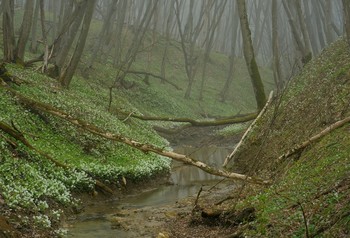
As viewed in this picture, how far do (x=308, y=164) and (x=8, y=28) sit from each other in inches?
521

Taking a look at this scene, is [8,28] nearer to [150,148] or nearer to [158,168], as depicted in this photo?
[158,168]

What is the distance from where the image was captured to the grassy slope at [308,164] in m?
5.71

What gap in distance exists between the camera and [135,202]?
37.7ft

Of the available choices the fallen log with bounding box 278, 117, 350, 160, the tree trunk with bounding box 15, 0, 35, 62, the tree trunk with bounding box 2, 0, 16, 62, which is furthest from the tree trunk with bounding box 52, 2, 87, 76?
the fallen log with bounding box 278, 117, 350, 160

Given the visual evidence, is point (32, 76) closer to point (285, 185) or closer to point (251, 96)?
point (285, 185)

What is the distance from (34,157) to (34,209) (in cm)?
241

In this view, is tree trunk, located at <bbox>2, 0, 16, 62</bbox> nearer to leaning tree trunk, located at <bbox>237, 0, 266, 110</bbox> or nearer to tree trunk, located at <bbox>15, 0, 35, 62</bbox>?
tree trunk, located at <bbox>15, 0, 35, 62</bbox>

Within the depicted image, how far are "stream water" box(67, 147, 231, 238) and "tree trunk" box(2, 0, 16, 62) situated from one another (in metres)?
8.13

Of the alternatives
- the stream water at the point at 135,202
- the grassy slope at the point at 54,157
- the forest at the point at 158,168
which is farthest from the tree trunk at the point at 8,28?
the stream water at the point at 135,202

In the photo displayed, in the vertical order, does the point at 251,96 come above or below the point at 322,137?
below

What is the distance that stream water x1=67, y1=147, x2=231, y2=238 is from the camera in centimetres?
853

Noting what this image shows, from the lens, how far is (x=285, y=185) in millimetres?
7781

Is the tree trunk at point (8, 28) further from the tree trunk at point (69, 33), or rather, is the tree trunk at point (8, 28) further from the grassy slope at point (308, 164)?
the grassy slope at point (308, 164)

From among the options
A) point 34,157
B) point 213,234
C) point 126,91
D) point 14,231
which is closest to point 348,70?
point 213,234
